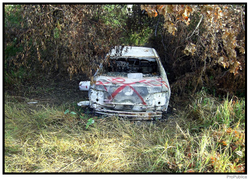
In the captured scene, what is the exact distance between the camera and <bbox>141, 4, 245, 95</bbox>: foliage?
3008 millimetres

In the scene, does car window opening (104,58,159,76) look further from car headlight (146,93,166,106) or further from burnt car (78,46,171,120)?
car headlight (146,93,166,106)

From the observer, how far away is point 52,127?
3473mm

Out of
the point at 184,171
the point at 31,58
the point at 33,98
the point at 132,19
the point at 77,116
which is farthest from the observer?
the point at 132,19

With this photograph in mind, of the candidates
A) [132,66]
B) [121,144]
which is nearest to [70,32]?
[132,66]

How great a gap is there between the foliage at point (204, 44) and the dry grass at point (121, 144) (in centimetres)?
102

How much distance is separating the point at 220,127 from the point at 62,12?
3.37 m

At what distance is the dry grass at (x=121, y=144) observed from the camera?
108 inches

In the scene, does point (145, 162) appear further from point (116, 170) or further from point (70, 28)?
point (70, 28)

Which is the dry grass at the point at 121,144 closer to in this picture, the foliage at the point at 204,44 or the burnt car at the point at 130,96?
the burnt car at the point at 130,96

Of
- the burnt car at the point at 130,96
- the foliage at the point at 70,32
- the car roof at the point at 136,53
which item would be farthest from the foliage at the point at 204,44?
the foliage at the point at 70,32

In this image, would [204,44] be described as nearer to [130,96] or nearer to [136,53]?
[136,53]

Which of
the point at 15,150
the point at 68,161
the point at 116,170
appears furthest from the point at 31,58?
the point at 116,170

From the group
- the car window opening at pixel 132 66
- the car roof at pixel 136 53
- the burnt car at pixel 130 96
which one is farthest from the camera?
the car window opening at pixel 132 66

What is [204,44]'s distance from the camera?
14.6 ft
